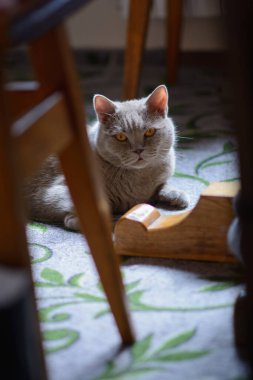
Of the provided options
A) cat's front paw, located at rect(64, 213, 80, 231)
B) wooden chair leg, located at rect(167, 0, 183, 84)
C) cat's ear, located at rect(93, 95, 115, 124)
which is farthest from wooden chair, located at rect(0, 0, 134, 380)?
wooden chair leg, located at rect(167, 0, 183, 84)

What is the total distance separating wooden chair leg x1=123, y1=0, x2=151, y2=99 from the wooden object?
78 cm

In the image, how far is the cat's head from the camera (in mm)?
1525

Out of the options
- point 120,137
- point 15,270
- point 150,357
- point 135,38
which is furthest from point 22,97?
point 135,38

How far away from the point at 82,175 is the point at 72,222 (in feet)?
1.65

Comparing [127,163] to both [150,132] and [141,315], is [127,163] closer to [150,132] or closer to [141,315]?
[150,132]

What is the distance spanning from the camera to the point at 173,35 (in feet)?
7.38

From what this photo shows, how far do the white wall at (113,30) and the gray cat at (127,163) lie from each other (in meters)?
1.02

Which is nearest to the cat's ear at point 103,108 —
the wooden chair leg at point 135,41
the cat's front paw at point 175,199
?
the cat's front paw at point 175,199

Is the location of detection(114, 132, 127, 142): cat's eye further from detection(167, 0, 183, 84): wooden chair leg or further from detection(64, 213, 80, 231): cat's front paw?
detection(167, 0, 183, 84): wooden chair leg

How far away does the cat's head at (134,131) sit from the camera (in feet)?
5.00

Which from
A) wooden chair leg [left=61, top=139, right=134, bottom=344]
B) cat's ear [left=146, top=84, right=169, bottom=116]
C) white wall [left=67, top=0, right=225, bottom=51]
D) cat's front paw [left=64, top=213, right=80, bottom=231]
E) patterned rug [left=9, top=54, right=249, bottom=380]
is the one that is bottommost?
white wall [left=67, top=0, right=225, bottom=51]

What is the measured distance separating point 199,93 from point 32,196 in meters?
0.92

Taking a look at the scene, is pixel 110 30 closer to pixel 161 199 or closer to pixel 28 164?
pixel 161 199

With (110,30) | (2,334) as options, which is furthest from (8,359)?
(110,30)
